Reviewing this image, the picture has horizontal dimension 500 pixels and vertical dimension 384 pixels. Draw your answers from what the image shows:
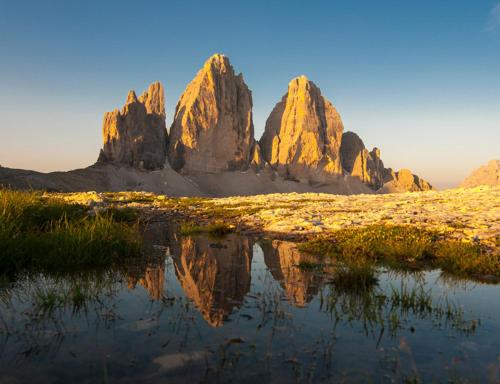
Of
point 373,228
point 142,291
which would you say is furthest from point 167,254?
point 373,228

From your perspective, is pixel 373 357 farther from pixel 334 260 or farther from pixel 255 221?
pixel 255 221

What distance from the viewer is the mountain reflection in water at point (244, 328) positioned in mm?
4551

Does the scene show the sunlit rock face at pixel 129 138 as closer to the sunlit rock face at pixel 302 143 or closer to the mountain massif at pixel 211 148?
the mountain massif at pixel 211 148

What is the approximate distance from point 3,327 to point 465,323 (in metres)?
7.59

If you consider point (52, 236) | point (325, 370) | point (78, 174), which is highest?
point (78, 174)

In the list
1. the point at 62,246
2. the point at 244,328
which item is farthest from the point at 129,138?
the point at 244,328

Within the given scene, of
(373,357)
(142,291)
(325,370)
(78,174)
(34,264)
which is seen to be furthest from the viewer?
(78,174)

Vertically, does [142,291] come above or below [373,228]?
below

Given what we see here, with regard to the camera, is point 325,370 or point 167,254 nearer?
point 325,370

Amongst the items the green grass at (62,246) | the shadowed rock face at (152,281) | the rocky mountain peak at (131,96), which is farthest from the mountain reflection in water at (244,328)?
the rocky mountain peak at (131,96)

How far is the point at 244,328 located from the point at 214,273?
382 cm

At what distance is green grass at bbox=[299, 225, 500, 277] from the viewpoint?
34.7ft

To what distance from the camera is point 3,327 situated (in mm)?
5617

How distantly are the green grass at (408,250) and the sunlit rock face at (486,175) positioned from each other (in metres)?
119
